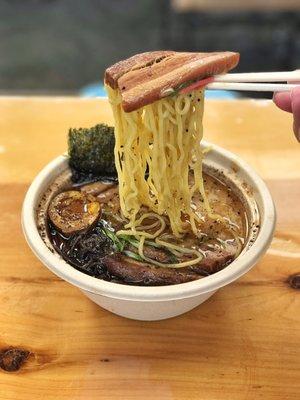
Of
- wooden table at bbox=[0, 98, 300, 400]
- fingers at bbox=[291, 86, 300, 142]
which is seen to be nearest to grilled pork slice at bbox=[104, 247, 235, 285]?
wooden table at bbox=[0, 98, 300, 400]

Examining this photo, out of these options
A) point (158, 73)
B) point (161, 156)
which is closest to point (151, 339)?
point (161, 156)

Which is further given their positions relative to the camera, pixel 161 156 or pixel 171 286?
pixel 161 156

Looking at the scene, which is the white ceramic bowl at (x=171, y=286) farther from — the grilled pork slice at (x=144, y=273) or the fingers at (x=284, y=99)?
the fingers at (x=284, y=99)

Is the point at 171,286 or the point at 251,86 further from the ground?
the point at 251,86

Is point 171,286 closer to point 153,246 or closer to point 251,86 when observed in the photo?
point 153,246

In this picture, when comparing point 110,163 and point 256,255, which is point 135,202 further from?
point 256,255

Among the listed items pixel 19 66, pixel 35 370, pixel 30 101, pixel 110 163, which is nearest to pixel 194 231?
pixel 110 163
